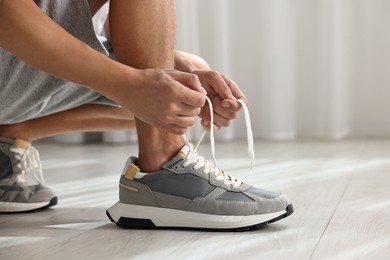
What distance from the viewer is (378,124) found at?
9.91 feet

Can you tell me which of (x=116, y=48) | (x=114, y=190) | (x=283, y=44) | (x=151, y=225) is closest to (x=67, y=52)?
(x=116, y=48)

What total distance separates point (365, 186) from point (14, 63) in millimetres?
888

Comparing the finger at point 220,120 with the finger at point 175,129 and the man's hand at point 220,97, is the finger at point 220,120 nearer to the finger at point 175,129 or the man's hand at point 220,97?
the man's hand at point 220,97

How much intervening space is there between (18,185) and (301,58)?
175cm

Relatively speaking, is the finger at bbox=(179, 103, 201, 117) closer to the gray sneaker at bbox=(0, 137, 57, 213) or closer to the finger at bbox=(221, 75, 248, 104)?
the finger at bbox=(221, 75, 248, 104)

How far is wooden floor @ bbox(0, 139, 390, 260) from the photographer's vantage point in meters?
1.16

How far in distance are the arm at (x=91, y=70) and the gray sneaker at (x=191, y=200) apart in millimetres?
246

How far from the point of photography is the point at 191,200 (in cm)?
132

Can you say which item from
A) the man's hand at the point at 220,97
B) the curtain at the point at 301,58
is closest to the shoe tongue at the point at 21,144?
the man's hand at the point at 220,97

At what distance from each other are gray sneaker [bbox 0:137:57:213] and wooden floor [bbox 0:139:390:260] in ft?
0.09

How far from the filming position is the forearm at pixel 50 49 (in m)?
1.06

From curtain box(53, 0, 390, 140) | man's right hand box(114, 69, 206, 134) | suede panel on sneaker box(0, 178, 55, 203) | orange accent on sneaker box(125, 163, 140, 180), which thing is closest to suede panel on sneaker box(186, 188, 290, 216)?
orange accent on sneaker box(125, 163, 140, 180)

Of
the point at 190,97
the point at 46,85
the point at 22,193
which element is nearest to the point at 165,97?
the point at 190,97

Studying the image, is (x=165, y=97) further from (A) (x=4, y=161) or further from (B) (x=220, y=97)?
(A) (x=4, y=161)
